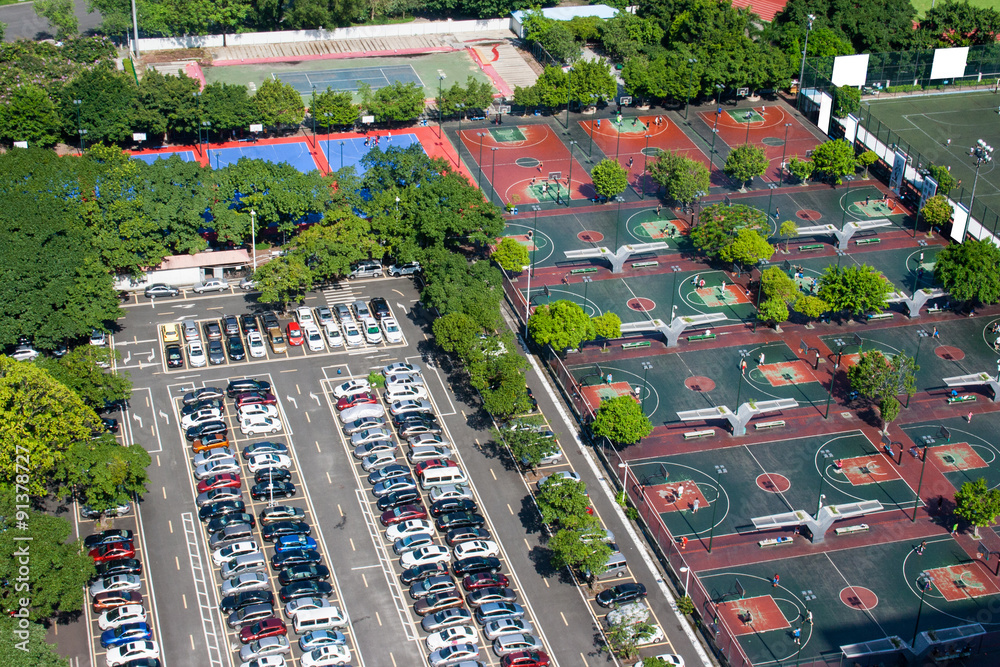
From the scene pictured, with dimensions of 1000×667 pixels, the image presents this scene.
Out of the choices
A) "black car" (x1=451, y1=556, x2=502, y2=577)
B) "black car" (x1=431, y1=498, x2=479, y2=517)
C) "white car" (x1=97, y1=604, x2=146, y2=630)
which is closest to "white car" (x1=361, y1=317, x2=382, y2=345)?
"black car" (x1=431, y1=498, x2=479, y2=517)

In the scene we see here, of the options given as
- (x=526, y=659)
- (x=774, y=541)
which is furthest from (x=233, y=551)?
(x=774, y=541)

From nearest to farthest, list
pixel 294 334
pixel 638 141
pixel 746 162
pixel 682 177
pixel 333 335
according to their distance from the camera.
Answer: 1. pixel 294 334
2. pixel 333 335
3. pixel 682 177
4. pixel 746 162
5. pixel 638 141

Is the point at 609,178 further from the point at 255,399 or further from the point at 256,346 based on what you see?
the point at 255,399

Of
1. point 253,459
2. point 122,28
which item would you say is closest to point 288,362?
point 253,459

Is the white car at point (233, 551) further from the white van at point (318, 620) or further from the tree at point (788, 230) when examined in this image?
the tree at point (788, 230)

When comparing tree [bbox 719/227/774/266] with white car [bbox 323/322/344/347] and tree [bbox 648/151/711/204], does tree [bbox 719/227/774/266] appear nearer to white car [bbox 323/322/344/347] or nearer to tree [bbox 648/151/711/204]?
tree [bbox 648/151/711/204]

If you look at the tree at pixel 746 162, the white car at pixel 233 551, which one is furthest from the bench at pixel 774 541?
the tree at pixel 746 162

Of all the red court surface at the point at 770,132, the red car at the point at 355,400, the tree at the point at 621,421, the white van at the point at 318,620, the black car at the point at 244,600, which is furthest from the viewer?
the red court surface at the point at 770,132
